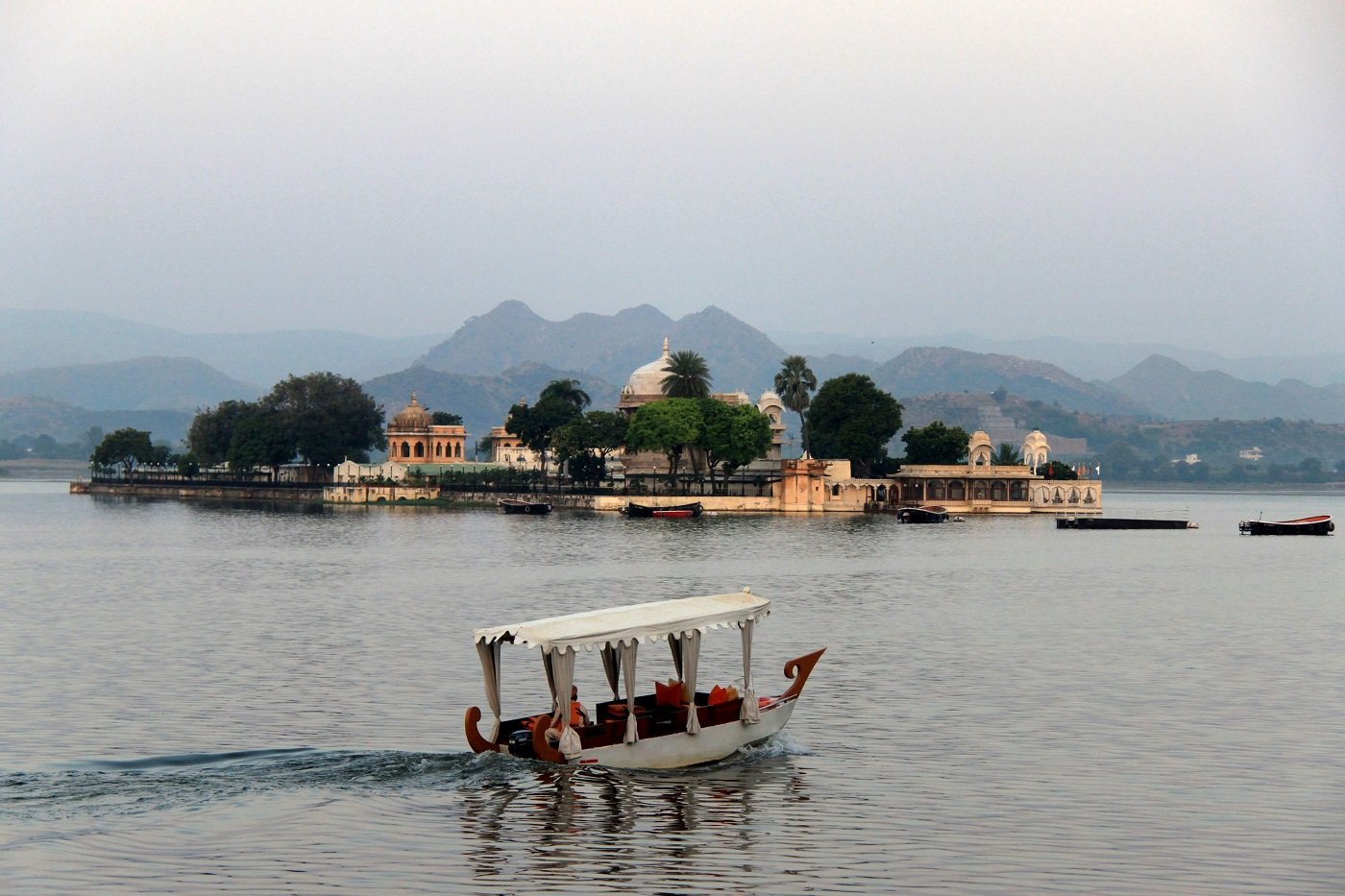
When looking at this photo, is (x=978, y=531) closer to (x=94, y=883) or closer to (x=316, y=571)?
(x=316, y=571)

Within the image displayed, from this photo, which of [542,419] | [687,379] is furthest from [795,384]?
[542,419]

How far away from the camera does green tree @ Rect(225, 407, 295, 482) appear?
576ft

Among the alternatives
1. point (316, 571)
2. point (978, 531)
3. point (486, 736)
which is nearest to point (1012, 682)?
point (486, 736)

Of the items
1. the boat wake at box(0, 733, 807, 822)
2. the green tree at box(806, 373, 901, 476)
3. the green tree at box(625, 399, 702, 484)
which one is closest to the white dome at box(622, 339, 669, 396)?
the green tree at box(806, 373, 901, 476)

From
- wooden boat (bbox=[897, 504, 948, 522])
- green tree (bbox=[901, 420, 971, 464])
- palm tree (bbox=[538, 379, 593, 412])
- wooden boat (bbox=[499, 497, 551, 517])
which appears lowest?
wooden boat (bbox=[897, 504, 948, 522])

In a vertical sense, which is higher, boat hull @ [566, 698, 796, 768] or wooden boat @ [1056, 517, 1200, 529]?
wooden boat @ [1056, 517, 1200, 529]

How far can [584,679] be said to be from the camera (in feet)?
130

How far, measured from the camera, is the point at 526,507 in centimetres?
14450

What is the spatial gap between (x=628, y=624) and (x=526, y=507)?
116 m

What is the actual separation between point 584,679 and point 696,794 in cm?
1178

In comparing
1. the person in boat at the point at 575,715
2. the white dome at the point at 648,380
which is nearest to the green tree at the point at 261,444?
the white dome at the point at 648,380

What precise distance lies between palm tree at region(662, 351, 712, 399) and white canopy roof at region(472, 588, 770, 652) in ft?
420

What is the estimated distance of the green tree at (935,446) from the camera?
529ft

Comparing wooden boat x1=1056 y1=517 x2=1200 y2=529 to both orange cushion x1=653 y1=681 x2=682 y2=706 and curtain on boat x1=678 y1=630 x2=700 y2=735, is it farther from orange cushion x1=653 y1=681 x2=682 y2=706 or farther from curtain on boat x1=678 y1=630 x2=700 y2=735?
curtain on boat x1=678 y1=630 x2=700 y2=735
